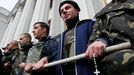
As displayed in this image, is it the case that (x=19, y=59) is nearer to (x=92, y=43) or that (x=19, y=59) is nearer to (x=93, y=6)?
(x=92, y=43)

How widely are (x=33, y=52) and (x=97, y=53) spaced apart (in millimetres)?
1737

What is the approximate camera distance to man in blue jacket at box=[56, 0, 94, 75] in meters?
2.85

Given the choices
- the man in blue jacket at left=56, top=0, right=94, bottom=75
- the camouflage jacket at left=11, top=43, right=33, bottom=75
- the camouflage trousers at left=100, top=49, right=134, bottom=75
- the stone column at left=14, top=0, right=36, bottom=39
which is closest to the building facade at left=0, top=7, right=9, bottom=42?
the stone column at left=14, top=0, right=36, bottom=39

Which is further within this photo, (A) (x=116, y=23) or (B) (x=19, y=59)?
(B) (x=19, y=59)

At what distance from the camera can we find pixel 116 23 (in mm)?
2582

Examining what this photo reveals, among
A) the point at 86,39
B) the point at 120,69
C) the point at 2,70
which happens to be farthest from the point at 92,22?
the point at 2,70

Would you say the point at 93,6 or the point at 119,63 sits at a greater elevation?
the point at 93,6

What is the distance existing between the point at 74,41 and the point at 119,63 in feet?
3.00

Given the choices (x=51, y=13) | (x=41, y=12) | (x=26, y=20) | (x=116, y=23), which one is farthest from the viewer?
(x=26, y=20)

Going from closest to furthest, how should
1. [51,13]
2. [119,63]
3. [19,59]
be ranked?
1. [119,63]
2. [19,59]
3. [51,13]

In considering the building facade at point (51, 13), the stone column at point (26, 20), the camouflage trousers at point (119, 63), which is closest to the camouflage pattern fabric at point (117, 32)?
the camouflage trousers at point (119, 63)

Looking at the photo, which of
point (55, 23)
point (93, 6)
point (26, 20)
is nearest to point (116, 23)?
point (93, 6)

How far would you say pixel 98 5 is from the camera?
9.96 m

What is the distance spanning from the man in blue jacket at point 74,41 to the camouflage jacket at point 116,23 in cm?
24
